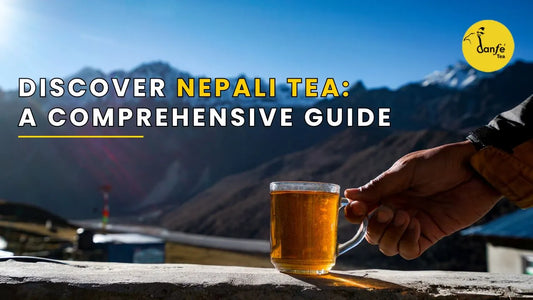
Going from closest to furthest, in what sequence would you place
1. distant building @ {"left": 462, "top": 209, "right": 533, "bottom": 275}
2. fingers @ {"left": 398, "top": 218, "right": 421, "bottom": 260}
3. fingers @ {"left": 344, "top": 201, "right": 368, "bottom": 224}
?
fingers @ {"left": 344, "top": 201, "right": 368, "bottom": 224}
fingers @ {"left": 398, "top": 218, "right": 421, "bottom": 260}
distant building @ {"left": 462, "top": 209, "right": 533, "bottom": 275}

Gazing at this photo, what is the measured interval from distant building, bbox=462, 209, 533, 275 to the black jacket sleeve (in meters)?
11.1

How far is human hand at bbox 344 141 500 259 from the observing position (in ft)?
6.04

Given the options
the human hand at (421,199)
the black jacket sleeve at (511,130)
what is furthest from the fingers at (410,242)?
the black jacket sleeve at (511,130)

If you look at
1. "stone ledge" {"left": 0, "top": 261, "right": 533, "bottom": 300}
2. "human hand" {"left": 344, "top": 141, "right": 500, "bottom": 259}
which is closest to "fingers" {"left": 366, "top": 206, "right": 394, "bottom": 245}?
"human hand" {"left": 344, "top": 141, "right": 500, "bottom": 259}

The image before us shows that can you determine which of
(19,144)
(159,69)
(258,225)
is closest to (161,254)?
(258,225)

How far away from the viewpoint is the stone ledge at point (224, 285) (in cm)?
152

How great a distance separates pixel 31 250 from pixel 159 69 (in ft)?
623

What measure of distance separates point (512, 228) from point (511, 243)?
0.40 m

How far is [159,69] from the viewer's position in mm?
199750

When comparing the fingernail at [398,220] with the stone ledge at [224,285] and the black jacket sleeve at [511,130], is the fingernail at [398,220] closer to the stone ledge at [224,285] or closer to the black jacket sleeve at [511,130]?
the stone ledge at [224,285]

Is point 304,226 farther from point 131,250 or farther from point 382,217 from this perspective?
point 131,250

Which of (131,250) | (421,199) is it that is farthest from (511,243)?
(421,199)

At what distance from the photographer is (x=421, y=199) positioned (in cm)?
213

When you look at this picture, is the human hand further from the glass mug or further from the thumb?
the glass mug
